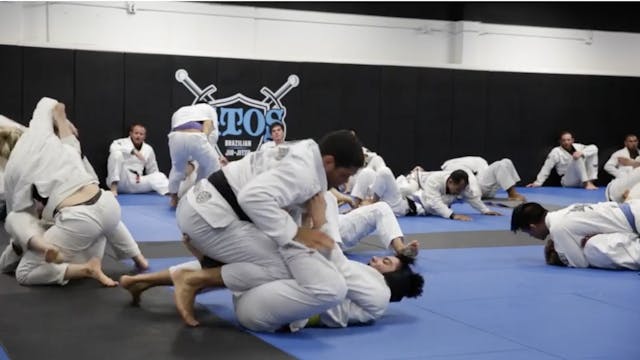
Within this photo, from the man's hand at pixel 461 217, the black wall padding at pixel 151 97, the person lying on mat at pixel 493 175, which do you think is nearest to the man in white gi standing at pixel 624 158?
the person lying on mat at pixel 493 175

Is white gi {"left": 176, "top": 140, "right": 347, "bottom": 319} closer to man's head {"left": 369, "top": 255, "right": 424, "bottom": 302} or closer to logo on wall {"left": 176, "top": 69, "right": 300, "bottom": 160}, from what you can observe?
man's head {"left": 369, "top": 255, "right": 424, "bottom": 302}

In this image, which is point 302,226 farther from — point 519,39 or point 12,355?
point 519,39

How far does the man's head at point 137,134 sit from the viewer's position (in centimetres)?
1128

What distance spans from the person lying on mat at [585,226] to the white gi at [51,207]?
9.63ft

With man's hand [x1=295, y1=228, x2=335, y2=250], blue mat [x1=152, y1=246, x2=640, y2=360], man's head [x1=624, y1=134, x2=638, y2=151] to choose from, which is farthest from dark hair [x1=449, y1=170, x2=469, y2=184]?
man's head [x1=624, y1=134, x2=638, y2=151]

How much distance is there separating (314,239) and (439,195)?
5.36 m

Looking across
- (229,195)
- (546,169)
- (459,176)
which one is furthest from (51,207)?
(546,169)

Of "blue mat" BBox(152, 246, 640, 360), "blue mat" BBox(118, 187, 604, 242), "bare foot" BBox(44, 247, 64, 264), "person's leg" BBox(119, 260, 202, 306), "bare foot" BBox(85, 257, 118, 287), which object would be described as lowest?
"blue mat" BBox(118, 187, 604, 242)

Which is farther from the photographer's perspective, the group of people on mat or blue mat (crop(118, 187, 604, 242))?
blue mat (crop(118, 187, 604, 242))

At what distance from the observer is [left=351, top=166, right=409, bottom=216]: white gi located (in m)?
7.97

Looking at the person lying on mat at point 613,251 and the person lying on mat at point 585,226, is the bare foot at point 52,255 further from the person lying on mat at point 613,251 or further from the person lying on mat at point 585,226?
the person lying on mat at point 613,251

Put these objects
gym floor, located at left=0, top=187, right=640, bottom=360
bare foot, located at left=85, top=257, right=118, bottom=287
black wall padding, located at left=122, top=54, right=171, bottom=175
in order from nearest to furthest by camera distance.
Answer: gym floor, located at left=0, top=187, right=640, bottom=360, bare foot, located at left=85, top=257, right=118, bottom=287, black wall padding, located at left=122, top=54, right=171, bottom=175

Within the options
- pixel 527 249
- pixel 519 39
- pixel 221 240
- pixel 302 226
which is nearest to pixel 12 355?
pixel 221 240

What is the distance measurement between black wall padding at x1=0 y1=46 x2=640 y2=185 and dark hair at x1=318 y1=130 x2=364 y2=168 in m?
8.32
